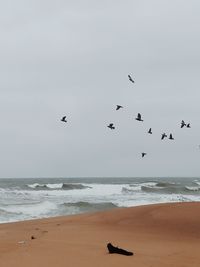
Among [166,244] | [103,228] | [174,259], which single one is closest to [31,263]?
[174,259]

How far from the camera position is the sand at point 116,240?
723 cm

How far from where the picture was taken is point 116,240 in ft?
33.4

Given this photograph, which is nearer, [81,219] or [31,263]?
[31,263]

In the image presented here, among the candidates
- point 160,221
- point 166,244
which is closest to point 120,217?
point 160,221

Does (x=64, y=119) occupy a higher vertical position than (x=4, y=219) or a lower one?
higher

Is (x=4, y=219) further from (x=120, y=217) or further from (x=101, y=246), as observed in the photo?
(x=101, y=246)

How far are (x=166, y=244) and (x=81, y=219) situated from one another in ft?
19.8

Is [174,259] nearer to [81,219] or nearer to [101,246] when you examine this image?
[101,246]

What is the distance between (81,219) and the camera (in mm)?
15195

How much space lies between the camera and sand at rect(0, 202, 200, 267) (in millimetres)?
7234

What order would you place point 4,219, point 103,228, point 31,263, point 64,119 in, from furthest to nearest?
1. point 4,219
2. point 64,119
3. point 103,228
4. point 31,263

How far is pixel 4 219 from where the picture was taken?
18.7 m

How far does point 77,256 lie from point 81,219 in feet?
25.0

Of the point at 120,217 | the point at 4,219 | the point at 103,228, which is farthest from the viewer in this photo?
the point at 4,219
